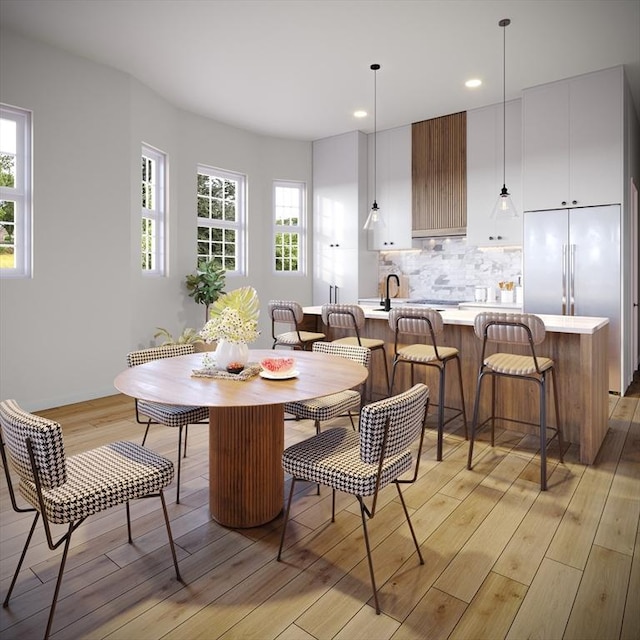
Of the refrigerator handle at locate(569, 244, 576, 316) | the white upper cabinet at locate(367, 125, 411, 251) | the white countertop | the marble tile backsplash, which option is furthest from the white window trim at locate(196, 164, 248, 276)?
the refrigerator handle at locate(569, 244, 576, 316)

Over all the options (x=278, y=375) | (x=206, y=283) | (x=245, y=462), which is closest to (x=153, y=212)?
(x=206, y=283)

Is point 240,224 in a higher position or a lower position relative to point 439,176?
lower

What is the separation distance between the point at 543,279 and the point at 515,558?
3.48 m

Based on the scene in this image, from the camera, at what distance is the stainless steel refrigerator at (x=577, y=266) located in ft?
14.7

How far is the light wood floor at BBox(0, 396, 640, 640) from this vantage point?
63.8 inches

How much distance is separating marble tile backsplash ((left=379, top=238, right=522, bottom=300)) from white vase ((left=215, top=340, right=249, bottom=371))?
4194mm

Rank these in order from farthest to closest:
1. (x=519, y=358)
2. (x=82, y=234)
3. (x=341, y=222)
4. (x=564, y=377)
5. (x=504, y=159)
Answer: (x=341, y=222)
(x=504, y=159)
(x=82, y=234)
(x=564, y=377)
(x=519, y=358)

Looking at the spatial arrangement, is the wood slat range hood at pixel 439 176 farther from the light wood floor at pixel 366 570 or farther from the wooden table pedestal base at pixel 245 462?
A: the wooden table pedestal base at pixel 245 462

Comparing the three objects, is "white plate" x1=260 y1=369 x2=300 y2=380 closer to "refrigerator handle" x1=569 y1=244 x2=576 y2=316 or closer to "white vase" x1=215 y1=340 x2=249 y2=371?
"white vase" x1=215 y1=340 x2=249 y2=371

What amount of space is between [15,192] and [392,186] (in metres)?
4.24

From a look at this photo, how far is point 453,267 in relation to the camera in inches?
238

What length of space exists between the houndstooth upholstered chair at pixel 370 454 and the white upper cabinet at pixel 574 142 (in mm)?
3820

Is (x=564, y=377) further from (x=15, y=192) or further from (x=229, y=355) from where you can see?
(x=15, y=192)

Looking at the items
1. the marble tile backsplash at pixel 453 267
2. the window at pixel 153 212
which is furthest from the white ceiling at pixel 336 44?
the marble tile backsplash at pixel 453 267
